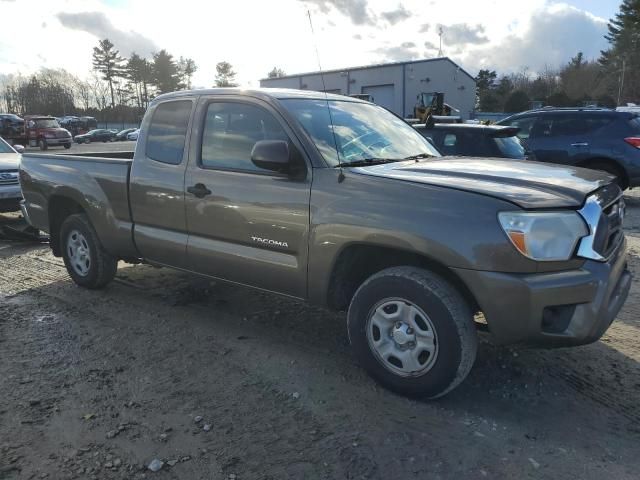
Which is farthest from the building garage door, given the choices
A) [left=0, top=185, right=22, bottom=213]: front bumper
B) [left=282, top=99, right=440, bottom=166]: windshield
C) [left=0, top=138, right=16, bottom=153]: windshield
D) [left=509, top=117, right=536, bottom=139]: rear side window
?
[left=282, top=99, right=440, bottom=166]: windshield

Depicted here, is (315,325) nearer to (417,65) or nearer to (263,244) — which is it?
(263,244)

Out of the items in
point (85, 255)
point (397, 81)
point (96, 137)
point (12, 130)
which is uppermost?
point (397, 81)

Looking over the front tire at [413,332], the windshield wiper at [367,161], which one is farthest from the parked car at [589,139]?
the front tire at [413,332]

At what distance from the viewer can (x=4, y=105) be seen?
266ft

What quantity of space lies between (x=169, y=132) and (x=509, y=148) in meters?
5.40

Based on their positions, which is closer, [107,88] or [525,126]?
[525,126]

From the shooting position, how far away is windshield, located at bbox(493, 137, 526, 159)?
7934 mm

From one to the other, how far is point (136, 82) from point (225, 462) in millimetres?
84873

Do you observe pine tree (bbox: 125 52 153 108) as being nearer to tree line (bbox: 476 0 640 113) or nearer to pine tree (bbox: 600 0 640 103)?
tree line (bbox: 476 0 640 113)

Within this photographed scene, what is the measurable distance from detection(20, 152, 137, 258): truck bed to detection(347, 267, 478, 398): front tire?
98.8 inches

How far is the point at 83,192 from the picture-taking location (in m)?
5.15

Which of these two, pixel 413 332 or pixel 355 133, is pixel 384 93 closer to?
A: pixel 355 133

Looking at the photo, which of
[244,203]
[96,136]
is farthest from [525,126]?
[96,136]

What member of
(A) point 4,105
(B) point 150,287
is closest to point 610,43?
(B) point 150,287
